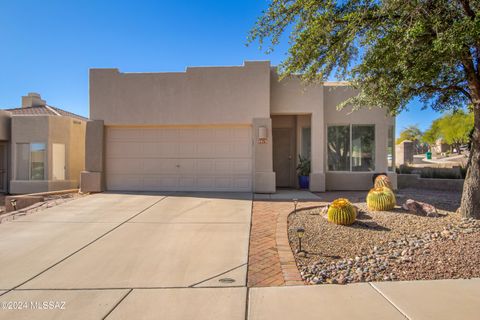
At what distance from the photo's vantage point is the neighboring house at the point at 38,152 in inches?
543

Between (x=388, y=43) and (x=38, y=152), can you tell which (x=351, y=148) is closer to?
(x=388, y=43)

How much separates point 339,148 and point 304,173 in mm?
1691

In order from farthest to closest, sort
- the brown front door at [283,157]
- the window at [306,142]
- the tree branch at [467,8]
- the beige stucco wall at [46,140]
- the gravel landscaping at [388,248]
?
the beige stucco wall at [46,140], the brown front door at [283,157], the window at [306,142], the tree branch at [467,8], the gravel landscaping at [388,248]

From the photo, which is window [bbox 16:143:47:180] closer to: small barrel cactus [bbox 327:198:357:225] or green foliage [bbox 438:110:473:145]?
small barrel cactus [bbox 327:198:357:225]

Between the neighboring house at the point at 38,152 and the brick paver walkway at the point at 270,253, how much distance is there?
405 inches

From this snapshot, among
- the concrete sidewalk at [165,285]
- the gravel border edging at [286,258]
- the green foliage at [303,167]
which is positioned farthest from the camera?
the green foliage at [303,167]

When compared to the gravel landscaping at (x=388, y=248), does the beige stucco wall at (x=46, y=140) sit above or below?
above

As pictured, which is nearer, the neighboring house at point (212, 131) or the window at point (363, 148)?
the neighboring house at point (212, 131)

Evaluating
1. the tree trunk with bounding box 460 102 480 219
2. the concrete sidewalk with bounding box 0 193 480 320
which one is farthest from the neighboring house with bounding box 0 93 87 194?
the tree trunk with bounding box 460 102 480 219

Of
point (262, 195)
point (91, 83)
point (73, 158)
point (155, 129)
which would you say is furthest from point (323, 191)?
point (73, 158)

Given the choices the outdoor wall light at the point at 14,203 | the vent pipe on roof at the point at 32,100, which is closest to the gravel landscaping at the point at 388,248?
the outdoor wall light at the point at 14,203

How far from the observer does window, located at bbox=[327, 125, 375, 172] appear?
12289 millimetres

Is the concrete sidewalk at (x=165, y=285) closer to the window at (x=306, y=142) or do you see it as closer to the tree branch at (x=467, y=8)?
the tree branch at (x=467, y=8)

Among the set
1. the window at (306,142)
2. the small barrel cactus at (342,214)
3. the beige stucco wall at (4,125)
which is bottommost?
the small barrel cactus at (342,214)
